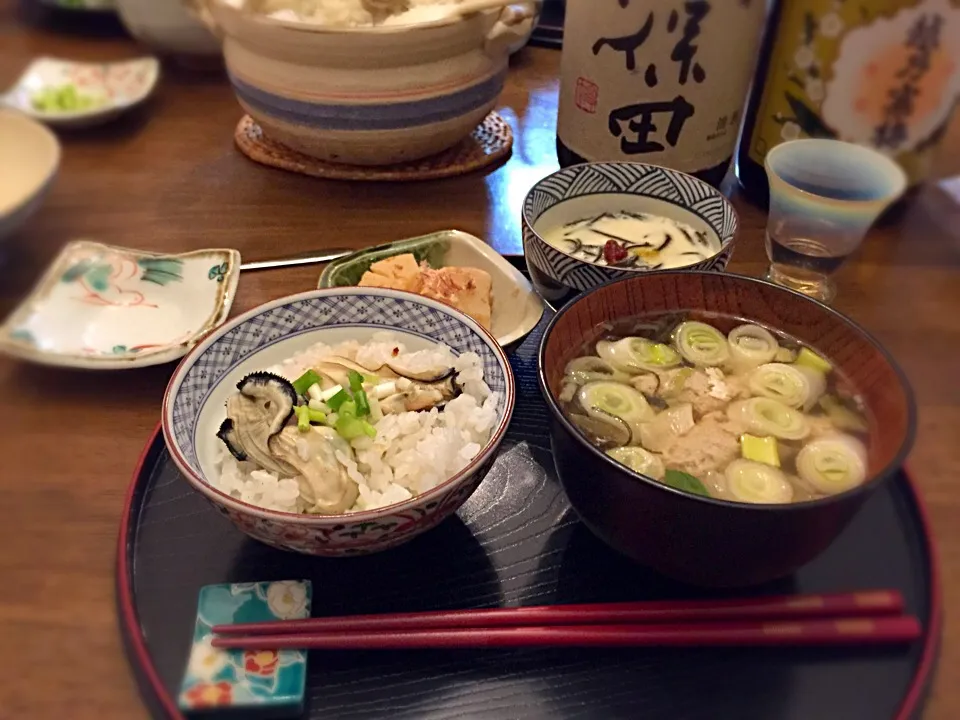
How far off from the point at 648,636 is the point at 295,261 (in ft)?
3.30

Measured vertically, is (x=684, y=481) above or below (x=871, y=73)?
below

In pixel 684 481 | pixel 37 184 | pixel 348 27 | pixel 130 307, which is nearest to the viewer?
pixel 37 184

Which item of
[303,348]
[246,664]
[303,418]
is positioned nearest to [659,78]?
[303,348]

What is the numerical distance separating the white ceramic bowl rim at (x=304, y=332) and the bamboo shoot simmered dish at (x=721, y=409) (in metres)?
0.09

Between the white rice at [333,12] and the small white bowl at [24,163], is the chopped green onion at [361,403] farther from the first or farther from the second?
the white rice at [333,12]

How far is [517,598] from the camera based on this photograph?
853mm

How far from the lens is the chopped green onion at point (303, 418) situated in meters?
0.89

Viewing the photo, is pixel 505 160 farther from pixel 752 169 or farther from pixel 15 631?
pixel 15 631

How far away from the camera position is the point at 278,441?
0.88 metres

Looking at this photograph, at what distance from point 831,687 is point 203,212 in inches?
58.0

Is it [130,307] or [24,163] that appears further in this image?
[130,307]

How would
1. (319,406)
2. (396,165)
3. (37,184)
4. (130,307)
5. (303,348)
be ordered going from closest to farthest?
(37,184), (319,406), (303,348), (130,307), (396,165)

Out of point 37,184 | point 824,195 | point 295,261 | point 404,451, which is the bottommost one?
point 295,261

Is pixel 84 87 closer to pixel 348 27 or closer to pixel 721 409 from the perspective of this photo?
pixel 348 27
